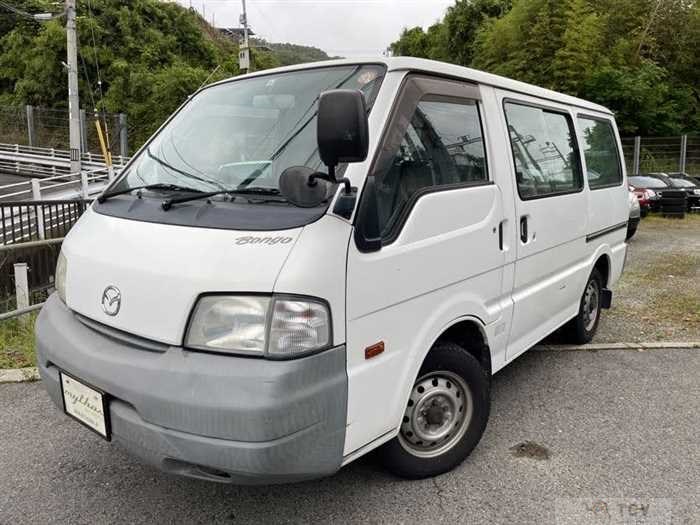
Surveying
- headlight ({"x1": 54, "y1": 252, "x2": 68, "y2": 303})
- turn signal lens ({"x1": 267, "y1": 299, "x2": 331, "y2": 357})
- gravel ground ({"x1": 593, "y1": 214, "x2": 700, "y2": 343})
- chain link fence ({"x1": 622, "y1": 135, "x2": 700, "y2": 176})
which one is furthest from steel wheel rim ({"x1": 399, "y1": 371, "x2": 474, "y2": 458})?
chain link fence ({"x1": 622, "y1": 135, "x2": 700, "y2": 176})

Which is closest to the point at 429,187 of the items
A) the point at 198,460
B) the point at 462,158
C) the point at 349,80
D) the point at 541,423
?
the point at 462,158

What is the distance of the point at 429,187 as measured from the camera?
8.61 feet

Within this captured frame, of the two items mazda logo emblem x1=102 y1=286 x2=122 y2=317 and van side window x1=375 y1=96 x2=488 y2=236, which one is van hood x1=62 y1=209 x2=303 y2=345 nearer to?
mazda logo emblem x1=102 y1=286 x2=122 y2=317

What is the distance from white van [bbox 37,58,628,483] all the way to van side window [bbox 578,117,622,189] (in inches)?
48.3

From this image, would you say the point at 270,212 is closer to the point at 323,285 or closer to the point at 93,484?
the point at 323,285

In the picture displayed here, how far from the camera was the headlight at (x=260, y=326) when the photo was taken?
78.7 inches

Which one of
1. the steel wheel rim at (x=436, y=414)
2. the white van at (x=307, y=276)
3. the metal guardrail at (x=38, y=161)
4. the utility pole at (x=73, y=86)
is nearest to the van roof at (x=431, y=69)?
the white van at (x=307, y=276)

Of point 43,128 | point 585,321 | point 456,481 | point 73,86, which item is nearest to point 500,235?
point 456,481

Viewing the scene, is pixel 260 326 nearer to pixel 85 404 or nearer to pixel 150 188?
pixel 85 404

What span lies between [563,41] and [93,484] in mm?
26744

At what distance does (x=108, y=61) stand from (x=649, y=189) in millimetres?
30708

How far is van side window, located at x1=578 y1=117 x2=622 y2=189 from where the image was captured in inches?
176

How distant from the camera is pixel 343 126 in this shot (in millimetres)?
2004

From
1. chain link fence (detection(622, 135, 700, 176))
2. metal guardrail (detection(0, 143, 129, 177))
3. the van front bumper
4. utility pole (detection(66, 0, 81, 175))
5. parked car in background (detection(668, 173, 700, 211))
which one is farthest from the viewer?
chain link fence (detection(622, 135, 700, 176))
